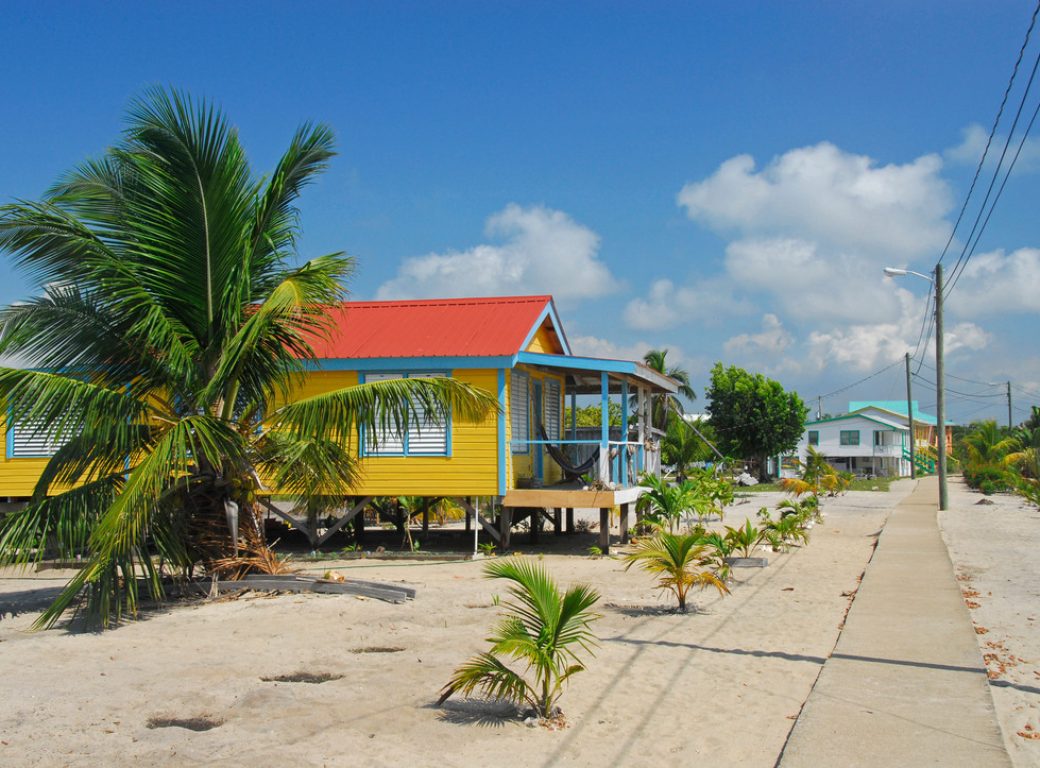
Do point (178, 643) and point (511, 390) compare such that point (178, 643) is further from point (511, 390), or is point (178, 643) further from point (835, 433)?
point (835, 433)

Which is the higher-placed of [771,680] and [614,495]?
[614,495]

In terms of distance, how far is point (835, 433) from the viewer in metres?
70.4

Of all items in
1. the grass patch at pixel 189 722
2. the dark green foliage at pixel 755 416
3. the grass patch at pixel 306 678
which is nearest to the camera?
the grass patch at pixel 189 722

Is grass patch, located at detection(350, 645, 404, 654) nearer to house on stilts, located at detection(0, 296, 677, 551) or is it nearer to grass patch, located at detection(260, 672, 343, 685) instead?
grass patch, located at detection(260, 672, 343, 685)

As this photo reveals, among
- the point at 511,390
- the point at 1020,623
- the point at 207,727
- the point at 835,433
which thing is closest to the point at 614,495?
the point at 511,390

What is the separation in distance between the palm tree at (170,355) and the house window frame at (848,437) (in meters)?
62.6

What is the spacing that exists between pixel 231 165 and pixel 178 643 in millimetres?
5587

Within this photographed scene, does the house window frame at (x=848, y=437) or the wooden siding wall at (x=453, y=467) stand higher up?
the house window frame at (x=848, y=437)

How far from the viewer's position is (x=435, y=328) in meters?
18.1

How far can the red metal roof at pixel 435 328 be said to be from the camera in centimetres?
1688

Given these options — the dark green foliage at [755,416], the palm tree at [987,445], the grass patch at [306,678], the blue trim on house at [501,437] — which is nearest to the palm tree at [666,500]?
the blue trim on house at [501,437]

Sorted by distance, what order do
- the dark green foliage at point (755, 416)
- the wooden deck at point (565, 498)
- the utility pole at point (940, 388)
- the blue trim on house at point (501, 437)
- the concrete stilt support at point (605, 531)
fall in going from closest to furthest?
the wooden deck at point (565, 498) < the blue trim on house at point (501, 437) < the concrete stilt support at point (605, 531) < the utility pole at point (940, 388) < the dark green foliage at point (755, 416)

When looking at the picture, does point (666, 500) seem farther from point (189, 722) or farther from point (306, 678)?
point (189, 722)

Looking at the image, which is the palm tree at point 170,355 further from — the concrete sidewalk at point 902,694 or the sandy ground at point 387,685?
the concrete sidewalk at point 902,694
